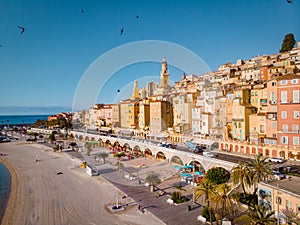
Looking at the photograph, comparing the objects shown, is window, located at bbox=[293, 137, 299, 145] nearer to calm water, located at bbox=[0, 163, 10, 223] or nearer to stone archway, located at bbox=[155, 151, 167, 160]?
stone archway, located at bbox=[155, 151, 167, 160]

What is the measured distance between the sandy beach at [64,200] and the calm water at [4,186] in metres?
0.65

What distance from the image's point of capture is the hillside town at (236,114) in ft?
94.6

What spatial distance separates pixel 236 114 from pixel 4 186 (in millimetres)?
38112

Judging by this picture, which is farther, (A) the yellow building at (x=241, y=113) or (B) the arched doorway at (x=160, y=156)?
(B) the arched doorway at (x=160, y=156)

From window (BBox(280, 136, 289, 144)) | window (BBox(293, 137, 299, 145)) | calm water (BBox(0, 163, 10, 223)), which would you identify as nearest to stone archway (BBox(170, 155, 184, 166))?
window (BBox(280, 136, 289, 144))

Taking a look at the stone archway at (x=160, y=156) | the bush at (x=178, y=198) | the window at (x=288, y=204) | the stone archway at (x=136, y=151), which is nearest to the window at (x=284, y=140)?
the window at (x=288, y=204)

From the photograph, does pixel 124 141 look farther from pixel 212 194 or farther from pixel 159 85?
pixel 212 194

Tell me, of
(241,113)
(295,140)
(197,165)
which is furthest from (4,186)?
(295,140)

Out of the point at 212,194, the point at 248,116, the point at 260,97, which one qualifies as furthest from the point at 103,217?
the point at 260,97

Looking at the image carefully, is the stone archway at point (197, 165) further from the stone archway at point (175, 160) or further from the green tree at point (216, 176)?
the green tree at point (216, 176)

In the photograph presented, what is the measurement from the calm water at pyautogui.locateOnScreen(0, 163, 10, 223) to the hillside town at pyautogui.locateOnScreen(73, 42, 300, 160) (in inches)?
1209

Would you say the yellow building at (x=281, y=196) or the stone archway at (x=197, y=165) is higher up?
the yellow building at (x=281, y=196)

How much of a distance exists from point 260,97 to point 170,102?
24846 millimetres

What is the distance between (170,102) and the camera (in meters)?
55.8
